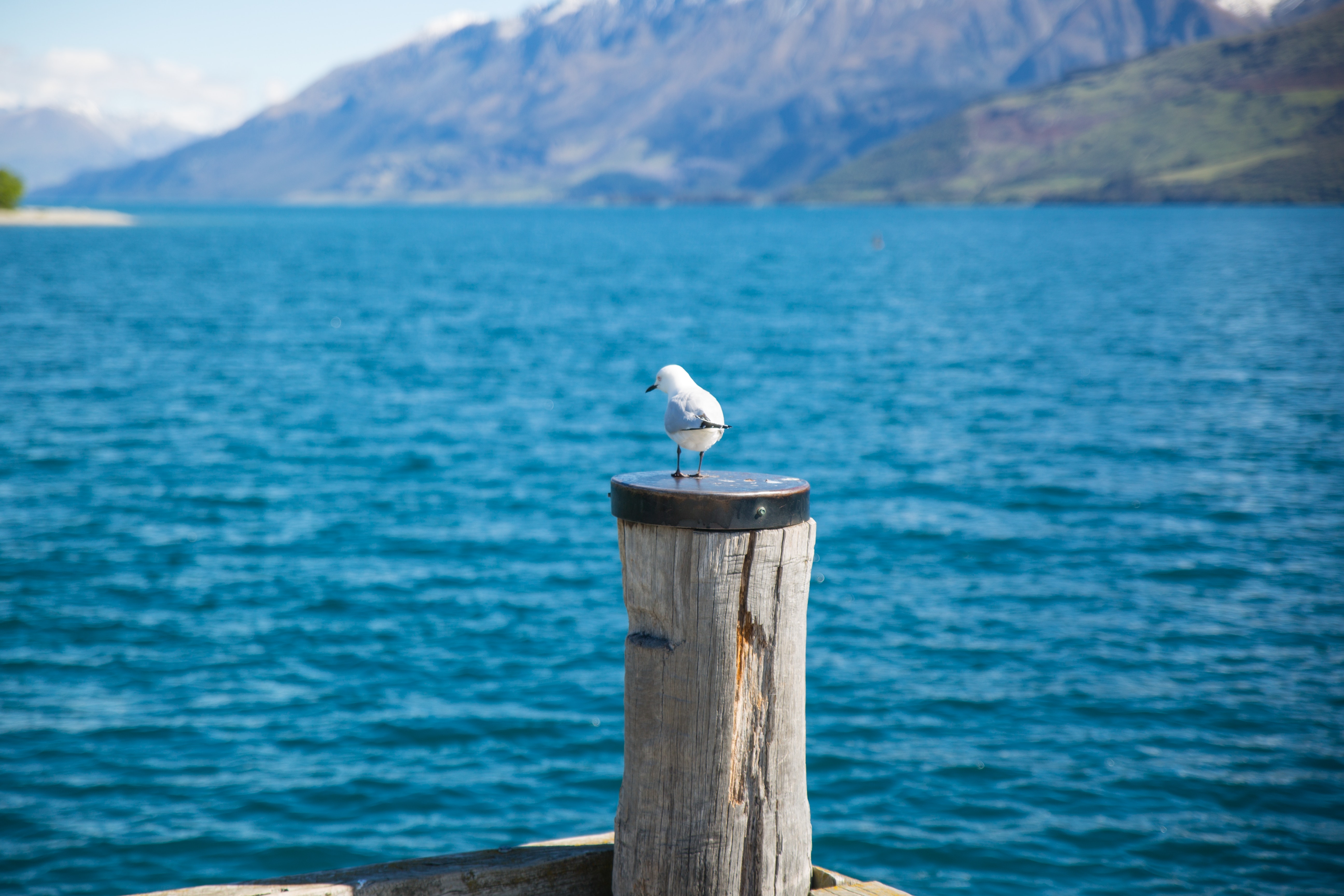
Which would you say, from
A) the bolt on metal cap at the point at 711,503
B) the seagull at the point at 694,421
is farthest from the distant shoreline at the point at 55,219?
the bolt on metal cap at the point at 711,503

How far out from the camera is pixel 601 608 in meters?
17.2

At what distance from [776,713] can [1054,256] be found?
122 m

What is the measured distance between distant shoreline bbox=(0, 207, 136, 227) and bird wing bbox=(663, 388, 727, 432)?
6712 inches

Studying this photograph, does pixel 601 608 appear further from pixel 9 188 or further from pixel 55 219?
pixel 55 219

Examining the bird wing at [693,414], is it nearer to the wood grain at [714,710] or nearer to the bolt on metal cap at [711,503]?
the bolt on metal cap at [711,503]

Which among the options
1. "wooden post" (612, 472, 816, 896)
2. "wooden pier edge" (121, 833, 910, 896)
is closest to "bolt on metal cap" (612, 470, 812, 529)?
"wooden post" (612, 472, 816, 896)

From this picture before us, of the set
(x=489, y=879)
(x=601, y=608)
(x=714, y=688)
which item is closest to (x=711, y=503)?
(x=714, y=688)

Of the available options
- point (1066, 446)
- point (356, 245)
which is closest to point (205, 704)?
point (1066, 446)

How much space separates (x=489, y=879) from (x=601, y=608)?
12.3 m

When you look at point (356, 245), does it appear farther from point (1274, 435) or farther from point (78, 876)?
point (78, 876)

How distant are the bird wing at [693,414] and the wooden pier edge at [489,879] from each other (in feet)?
6.74

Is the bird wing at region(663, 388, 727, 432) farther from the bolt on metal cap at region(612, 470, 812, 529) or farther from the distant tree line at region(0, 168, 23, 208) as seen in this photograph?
the distant tree line at region(0, 168, 23, 208)

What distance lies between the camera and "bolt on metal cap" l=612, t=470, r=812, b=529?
4355 millimetres

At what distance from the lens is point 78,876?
1020 cm
